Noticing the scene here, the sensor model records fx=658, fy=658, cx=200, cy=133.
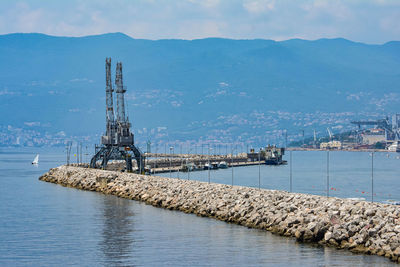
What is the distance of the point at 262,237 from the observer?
38.3 meters

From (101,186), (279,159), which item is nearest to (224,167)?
(279,159)

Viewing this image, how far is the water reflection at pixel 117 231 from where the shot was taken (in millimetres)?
33634

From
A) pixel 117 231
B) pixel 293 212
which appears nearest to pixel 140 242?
pixel 117 231

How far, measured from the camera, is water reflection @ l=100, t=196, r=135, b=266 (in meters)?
Answer: 33.6

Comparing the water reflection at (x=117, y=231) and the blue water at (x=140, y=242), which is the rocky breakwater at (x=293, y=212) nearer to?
the blue water at (x=140, y=242)

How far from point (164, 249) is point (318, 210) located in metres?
9.67

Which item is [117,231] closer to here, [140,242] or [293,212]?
[140,242]

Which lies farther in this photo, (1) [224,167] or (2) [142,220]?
(1) [224,167]

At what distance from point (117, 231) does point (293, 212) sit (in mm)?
→ 11340

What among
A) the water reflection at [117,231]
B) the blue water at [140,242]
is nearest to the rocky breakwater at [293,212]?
the blue water at [140,242]

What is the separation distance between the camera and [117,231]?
42469mm

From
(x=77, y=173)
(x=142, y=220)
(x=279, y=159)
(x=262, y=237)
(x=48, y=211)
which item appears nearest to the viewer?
(x=262, y=237)

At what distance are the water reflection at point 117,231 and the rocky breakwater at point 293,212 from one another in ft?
11.0

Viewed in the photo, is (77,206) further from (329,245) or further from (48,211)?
(329,245)
